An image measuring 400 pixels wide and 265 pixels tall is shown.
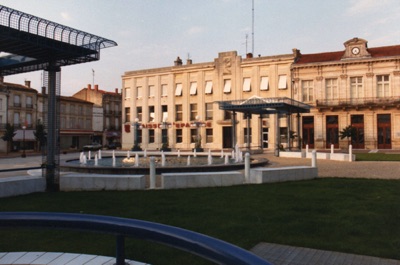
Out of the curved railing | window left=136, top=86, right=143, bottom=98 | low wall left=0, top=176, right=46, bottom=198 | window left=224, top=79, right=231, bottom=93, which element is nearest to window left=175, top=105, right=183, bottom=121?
window left=136, top=86, right=143, bottom=98

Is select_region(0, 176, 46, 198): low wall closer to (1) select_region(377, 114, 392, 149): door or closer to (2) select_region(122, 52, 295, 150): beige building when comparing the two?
(2) select_region(122, 52, 295, 150): beige building

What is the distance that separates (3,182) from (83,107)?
2229 inches

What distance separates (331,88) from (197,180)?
35387 mm

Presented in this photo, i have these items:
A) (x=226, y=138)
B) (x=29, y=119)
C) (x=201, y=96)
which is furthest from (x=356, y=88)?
(x=29, y=119)

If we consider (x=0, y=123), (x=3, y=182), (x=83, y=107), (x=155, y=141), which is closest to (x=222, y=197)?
(x=3, y=182)

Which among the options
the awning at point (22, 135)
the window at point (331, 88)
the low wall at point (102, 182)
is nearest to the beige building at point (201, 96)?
the window at point (331, 88)

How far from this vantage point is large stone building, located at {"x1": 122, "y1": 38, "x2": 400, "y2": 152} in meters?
39.2

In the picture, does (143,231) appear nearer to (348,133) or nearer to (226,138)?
(348,133)

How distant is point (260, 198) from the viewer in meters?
9.02

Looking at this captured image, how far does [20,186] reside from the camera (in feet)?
33.4

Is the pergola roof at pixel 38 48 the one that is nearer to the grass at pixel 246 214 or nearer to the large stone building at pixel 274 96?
the grass at pixel 246 214

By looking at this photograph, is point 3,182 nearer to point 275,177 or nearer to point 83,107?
point 275,177

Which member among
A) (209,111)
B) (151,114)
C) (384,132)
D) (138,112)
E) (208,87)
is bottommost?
(384,132)

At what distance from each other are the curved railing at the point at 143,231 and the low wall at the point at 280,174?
30.0 feet
